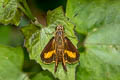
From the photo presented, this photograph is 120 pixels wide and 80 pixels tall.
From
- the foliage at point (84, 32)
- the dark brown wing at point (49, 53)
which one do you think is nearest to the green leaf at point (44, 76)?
the foliage at point (84, 32)

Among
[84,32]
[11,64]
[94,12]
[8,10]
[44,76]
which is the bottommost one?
[44,76]

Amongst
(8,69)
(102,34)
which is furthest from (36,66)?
(102,34)

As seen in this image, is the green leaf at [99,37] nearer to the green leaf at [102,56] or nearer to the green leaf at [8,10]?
the green leaf at [102,56]

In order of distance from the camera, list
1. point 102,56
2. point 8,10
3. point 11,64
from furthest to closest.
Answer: point 11,64 < point 102,56 < point 8,10

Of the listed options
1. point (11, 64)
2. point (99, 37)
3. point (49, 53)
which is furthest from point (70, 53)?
point (11, 64)

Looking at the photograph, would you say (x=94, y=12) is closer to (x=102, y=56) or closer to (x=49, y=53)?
(x=102, y=56)
